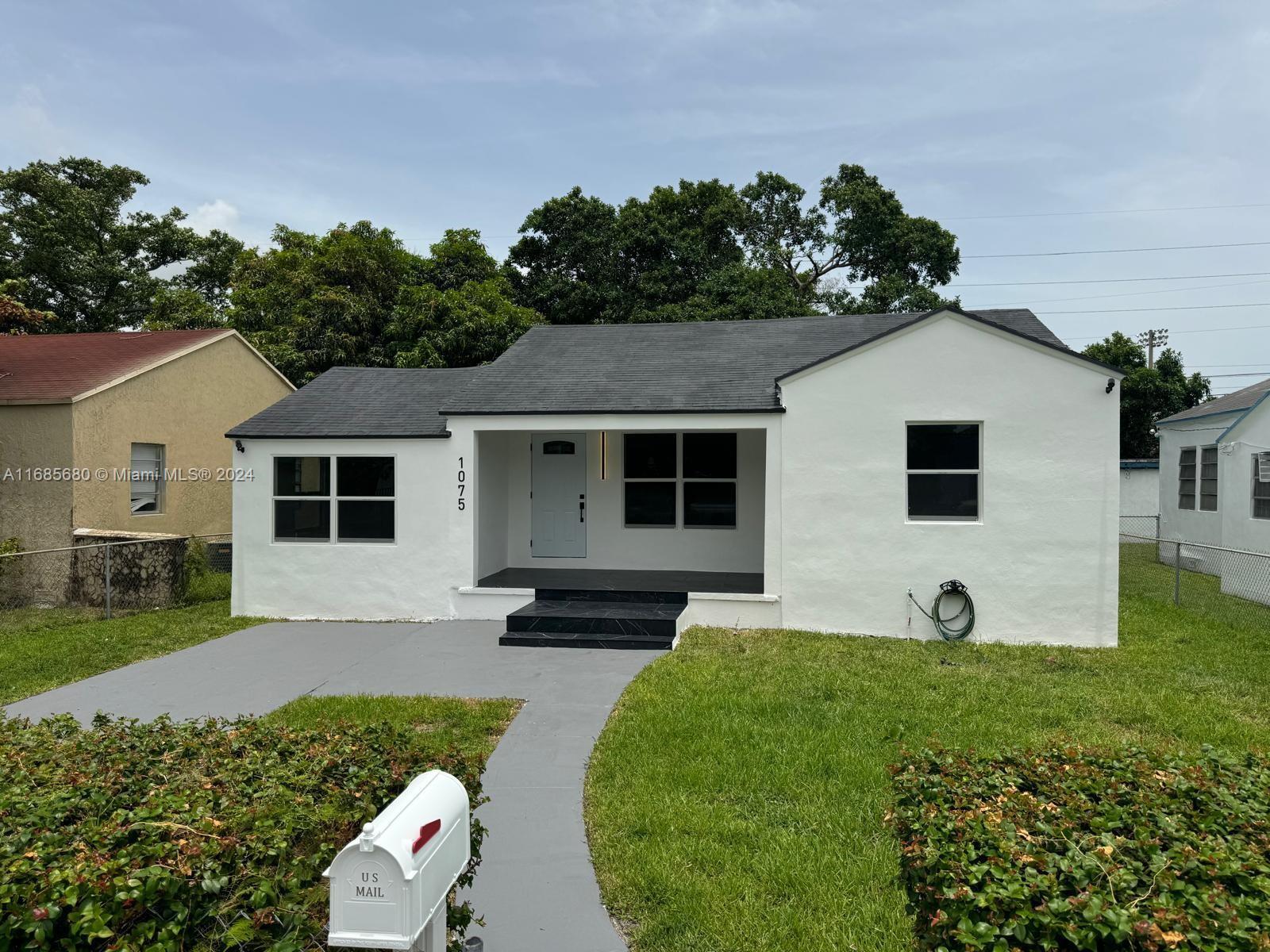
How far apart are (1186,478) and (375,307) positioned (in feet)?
73.0

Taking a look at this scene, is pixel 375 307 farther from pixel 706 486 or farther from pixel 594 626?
pixel 594 626

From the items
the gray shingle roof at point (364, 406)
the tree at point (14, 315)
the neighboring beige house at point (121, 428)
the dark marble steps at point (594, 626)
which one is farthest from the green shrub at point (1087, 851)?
the tree at point (14, 315)

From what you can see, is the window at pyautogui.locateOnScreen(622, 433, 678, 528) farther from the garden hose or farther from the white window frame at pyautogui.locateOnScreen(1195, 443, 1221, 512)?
the white window frame at pyautogui.locateOnScreen(1195, 443, 1221, 512)

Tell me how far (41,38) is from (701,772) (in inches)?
551

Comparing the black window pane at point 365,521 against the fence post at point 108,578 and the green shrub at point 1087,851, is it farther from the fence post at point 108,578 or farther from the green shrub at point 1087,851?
the green shrub at point 1087,851

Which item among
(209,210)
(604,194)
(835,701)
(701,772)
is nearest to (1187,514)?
(835,701)

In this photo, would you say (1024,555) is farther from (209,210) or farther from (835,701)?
(209,210)

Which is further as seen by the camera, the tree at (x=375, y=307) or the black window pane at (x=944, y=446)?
the tree at (x=375, y=307)

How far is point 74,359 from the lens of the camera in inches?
625

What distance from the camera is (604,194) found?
27969 mm

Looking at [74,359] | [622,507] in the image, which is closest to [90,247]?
[74,359]

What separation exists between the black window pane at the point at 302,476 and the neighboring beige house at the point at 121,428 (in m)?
0.96

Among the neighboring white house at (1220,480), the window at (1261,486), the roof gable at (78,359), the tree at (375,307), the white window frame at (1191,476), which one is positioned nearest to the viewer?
the window at (1261,486)

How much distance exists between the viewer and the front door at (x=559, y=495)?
12.9 meters
